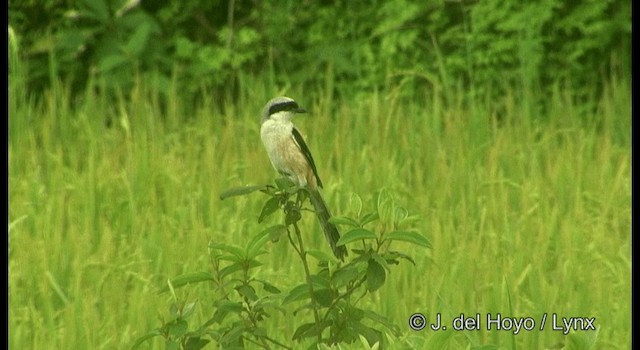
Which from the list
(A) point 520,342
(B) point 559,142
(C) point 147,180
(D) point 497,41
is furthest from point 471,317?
(D) point 497,41

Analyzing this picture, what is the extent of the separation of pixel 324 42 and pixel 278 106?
173 inches

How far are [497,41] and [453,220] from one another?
8.40ft

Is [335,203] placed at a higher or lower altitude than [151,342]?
higher

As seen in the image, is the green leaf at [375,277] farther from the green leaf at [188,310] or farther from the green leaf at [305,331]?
the green leaf at [188,310]

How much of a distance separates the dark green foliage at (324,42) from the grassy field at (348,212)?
0.46 metres

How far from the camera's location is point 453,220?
5336 millimetres

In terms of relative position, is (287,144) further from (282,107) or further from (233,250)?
(233,250)

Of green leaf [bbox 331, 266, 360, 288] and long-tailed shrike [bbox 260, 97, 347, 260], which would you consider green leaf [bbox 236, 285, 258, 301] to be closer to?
green leaf [bbox 331, 266, 360, 288]

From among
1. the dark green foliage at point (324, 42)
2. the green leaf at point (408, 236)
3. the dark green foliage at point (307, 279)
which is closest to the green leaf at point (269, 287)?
the dark green foliage at point (307, 279)

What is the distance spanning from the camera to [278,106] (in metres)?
3.57

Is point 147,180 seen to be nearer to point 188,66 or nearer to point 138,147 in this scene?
point 138,147

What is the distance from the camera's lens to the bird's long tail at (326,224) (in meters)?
3.29

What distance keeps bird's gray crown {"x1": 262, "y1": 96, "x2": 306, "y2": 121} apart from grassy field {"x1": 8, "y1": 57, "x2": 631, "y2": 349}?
0.35 metres

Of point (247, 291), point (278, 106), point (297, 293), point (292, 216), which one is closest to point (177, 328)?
point (247, 291)
